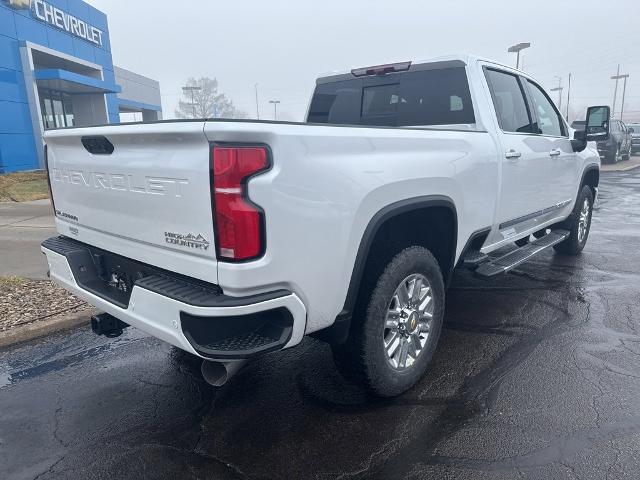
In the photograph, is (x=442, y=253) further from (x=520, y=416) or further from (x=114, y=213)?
(x=114, y=213)

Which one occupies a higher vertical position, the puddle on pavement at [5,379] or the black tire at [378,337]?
the black tire at [378,337]

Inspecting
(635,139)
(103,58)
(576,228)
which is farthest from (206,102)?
(576,228)

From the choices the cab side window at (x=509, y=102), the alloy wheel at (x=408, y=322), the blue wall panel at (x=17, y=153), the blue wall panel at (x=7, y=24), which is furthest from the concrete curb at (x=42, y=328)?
the blue wall panel at (x=7, y=24)

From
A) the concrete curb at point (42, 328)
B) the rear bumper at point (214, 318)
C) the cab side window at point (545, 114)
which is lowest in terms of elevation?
the concrete curb at point (42, 328)

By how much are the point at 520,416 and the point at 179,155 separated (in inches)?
90.8

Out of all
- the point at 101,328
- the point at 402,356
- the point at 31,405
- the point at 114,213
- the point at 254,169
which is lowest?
the point at 31,405

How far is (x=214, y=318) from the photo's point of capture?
6.75 ft

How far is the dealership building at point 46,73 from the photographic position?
1823cm

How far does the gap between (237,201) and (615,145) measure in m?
23.3

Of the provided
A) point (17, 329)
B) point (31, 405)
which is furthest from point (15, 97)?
point (31, 405)

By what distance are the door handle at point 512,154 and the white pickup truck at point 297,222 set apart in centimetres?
2

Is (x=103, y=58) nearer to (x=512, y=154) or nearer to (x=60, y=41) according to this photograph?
(x=60, y=41)

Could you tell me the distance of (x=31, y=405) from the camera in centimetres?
305

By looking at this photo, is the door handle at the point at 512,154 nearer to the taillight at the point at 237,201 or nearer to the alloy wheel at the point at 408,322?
the alloy wheel at the point at 408,322
